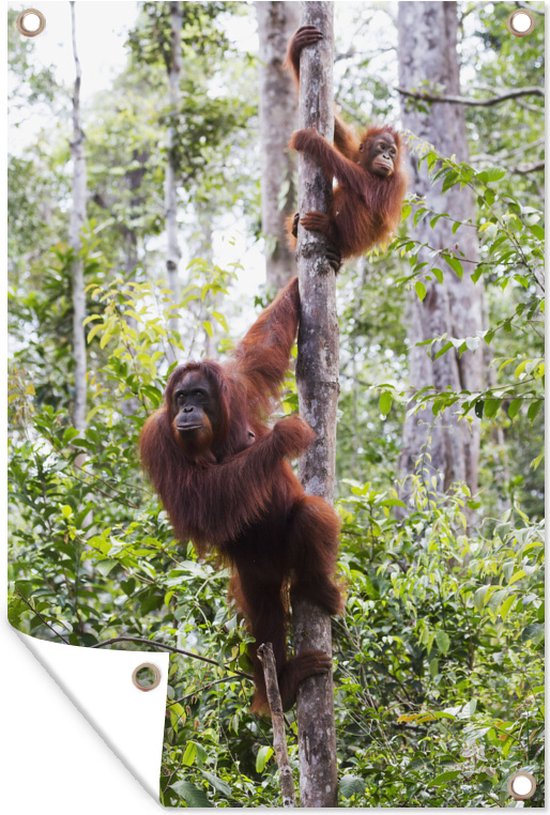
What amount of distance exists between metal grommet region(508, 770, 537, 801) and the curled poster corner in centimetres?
86

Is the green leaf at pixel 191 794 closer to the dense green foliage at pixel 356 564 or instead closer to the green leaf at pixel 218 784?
the dense green foliage at pixel 356 564

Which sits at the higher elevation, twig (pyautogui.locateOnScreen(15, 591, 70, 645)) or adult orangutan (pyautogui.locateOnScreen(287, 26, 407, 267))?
adult orangutan (pyautogui.locateOnScreen(287, 26, 407, 267))

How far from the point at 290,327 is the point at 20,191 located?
2868 millimetres

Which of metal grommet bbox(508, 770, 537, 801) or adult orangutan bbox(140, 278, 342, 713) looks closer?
metal grommet bbox(508, 770, 537, 801)

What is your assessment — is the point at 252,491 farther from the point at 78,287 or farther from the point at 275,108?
the point at 275,108

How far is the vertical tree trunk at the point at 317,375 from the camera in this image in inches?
94.4

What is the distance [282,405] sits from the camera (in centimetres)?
353

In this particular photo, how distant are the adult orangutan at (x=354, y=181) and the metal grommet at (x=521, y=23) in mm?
599

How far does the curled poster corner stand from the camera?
230cm

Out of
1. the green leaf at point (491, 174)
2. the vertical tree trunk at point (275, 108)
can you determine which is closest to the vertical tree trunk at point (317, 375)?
the green leaf at point (491, 174)

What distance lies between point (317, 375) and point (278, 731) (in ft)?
3.13

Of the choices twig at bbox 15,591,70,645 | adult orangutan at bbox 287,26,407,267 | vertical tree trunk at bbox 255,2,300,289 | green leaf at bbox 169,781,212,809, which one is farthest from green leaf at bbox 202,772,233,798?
vertical tree trunk at bbox 255,2,300,289

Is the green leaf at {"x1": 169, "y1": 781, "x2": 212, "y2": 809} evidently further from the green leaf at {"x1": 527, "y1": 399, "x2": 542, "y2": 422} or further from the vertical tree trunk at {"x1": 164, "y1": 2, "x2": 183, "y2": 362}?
the vertical tree trunk at {"x1": 164, "y1": 2, "x2": 183, "y2": 362}

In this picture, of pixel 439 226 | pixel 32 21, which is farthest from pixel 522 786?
pixel 439 226
